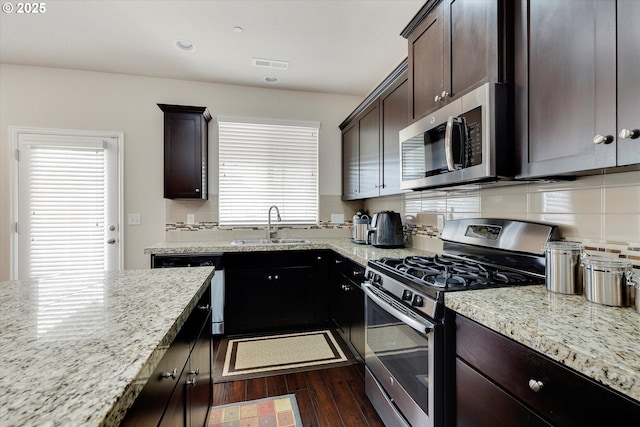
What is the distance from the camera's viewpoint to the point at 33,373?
560 mm

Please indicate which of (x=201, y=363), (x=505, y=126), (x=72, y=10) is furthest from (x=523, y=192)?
(x=72, y=10)

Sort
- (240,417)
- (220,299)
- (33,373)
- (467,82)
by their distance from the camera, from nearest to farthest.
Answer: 1. (33,373)
2. (467,82)
3. (240,417)
4. (220,299)

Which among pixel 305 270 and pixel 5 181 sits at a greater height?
pixel 5 181

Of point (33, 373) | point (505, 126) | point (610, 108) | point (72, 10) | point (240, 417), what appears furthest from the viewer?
point (72, 10)

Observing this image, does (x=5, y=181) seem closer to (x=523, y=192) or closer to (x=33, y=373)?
(x=33, y=373)

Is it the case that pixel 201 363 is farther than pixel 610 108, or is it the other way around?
pixel 201 363

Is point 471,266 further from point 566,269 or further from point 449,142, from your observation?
point 449,142

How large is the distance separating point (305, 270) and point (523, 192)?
190cm

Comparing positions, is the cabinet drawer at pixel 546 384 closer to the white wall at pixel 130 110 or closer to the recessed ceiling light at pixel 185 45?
the recessed ceiling light at pixel 185 45

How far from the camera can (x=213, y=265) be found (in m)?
2.68

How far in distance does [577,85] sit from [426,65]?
0.89m

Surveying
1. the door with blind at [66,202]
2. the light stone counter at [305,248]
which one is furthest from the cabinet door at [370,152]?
the door with blind at [66,202]

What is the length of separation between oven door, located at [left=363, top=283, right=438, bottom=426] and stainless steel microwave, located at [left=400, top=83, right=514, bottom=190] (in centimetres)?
69

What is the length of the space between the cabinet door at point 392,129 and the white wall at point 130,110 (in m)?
1.39
